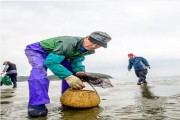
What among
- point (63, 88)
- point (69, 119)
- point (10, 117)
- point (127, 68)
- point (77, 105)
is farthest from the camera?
point (127, 68)

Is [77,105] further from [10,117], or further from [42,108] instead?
[10,117]

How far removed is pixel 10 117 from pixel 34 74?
2.72ft

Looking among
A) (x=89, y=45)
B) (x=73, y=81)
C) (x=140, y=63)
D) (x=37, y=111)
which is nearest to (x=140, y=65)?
(x=140, y=63)

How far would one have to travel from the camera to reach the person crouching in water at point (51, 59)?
14.6 feet

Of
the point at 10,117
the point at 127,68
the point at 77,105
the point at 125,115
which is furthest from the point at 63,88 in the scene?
the point at 127,68

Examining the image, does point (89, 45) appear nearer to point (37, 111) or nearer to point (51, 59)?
point (51, 59)

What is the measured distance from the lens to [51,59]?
4.46 metres

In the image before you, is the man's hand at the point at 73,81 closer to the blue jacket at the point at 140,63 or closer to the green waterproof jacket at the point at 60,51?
the green waterproof jacket at the point at 60,51

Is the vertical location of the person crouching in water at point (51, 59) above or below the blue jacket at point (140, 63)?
below

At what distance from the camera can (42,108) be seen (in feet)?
14.6

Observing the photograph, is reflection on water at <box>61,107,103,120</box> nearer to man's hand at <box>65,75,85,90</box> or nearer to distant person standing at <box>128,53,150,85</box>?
man's hand at <box>65,75,85,90</box>

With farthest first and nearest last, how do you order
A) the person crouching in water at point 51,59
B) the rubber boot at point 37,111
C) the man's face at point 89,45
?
the man's face at point 89,45 < the person crouching in water at point 51,59 < the rubber boot at point 37,111

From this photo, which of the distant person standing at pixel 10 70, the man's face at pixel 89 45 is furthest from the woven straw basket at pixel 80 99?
the distant person standing at pixel 10 70

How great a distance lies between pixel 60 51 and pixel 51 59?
0.68 ft
